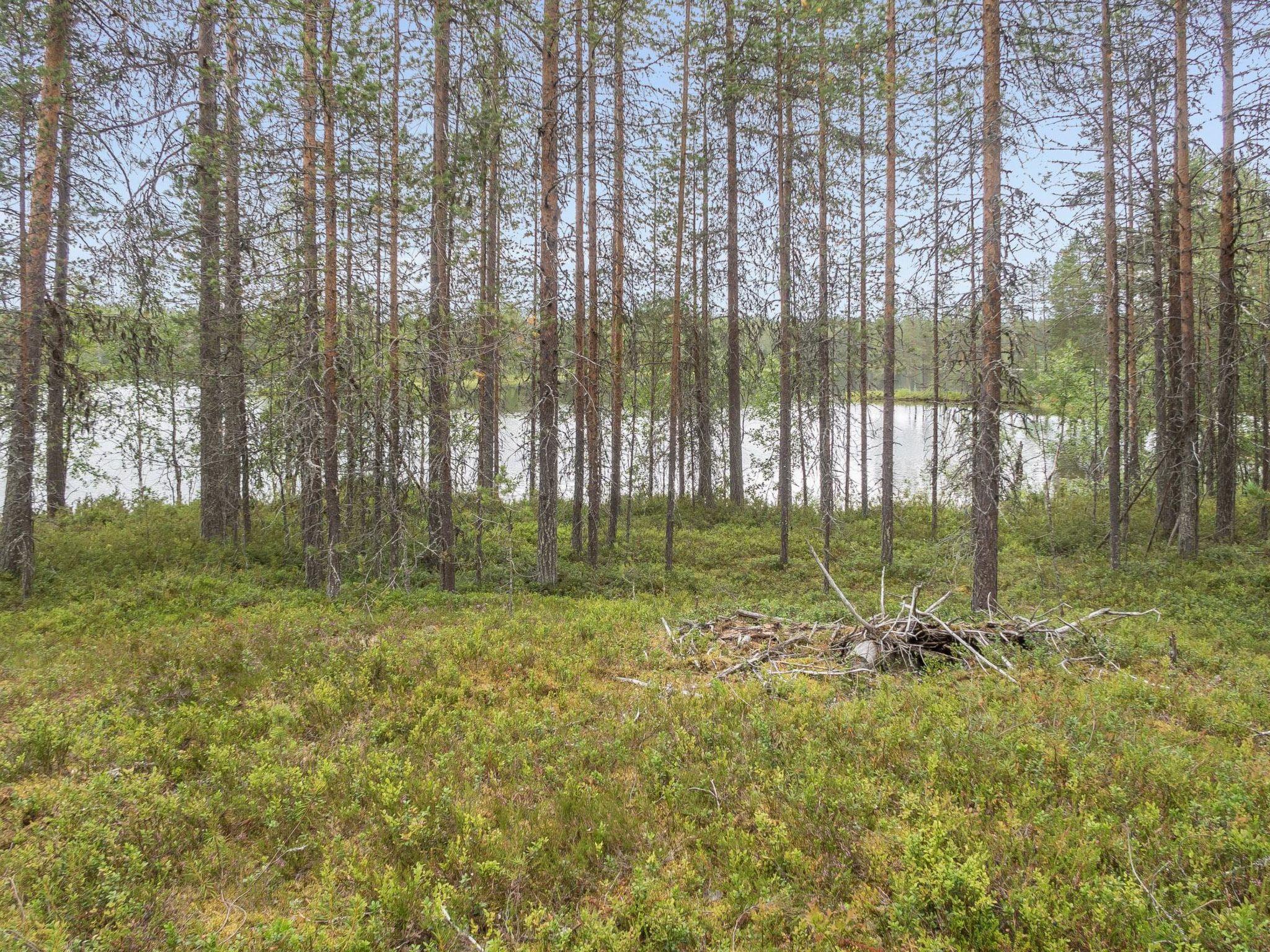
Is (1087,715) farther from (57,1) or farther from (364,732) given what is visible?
(57,1)

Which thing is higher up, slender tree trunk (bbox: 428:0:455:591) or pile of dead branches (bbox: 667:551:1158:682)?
slender tree trunk (bbox: 428:0:455:591)

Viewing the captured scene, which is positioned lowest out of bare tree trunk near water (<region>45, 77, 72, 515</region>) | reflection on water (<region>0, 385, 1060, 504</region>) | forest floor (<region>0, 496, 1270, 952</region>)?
forest floor (<region>0, 496, 1270, 952</region>)

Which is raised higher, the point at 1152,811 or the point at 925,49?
the point at 925,49

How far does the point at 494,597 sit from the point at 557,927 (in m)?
7.23

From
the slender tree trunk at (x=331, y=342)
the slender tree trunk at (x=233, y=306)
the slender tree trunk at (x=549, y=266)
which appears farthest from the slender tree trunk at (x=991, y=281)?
the slender tree trunk at (x=233, y=306)

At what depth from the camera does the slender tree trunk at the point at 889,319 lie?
12.0 meters

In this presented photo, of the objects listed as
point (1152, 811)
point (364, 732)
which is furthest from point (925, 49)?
point (364, 732)

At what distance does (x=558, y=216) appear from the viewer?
416 inches

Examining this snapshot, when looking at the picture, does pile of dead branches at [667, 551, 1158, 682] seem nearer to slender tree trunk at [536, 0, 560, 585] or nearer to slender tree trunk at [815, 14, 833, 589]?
slender tree trunk at [536, 0, 560, 585]

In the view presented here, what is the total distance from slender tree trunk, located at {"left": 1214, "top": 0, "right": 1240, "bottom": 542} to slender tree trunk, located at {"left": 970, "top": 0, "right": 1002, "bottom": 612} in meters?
6.33

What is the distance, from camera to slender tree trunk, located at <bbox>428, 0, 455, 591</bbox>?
9086mm

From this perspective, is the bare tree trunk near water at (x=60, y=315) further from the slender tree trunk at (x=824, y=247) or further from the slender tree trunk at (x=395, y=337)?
the slender tree trunk at (x=824, y=247)

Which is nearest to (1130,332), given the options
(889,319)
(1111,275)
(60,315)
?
(1111,275)

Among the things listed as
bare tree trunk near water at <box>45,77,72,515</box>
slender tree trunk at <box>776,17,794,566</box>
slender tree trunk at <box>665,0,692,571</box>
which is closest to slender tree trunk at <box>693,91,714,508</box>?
slender tree trunk at <box>665,0,692,571</box>
